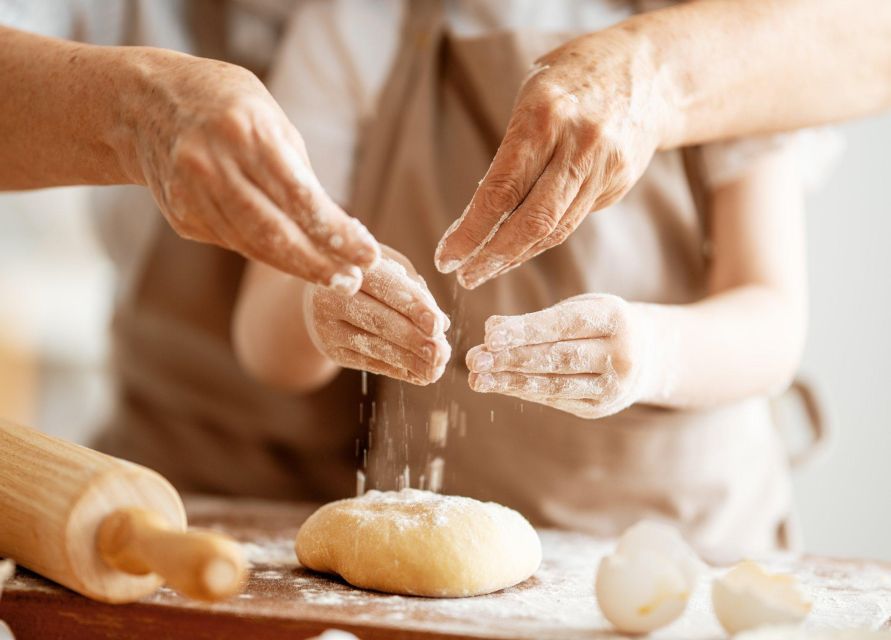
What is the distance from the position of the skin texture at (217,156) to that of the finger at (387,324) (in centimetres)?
10

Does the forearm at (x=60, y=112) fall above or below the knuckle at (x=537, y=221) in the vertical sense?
above

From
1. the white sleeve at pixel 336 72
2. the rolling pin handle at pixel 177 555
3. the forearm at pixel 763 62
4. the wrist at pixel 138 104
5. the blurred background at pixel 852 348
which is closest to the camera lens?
the rolling pin handle at pixel 177 555

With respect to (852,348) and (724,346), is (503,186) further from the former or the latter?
(852,348)

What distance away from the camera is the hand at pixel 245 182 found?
0.64 meters

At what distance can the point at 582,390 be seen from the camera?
2.76 ft

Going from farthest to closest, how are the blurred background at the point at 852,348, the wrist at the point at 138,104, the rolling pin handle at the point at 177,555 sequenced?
the blurred background at the point at 852,348, the wrist at the point at 138,104, the rolling pin handle at the point at 177,555

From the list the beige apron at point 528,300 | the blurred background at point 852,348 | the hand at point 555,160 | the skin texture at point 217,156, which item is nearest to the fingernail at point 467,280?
the hand at point 555,160

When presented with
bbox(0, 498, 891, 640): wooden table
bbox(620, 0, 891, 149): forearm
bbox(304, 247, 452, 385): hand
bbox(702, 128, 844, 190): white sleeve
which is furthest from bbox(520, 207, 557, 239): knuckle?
bbox(702, 128, 844, 190): white sleeve

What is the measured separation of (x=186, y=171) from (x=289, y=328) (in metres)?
0.52

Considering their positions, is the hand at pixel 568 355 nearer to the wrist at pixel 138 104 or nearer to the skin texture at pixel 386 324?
the skin texture at pixel 386 324

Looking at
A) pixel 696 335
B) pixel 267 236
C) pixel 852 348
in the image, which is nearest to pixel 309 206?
pixel 267 236

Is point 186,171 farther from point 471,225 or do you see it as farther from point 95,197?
point 95,197

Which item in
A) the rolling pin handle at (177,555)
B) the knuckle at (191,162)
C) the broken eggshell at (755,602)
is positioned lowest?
the broken eggshell at (755,602)

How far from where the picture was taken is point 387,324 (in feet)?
2.64
